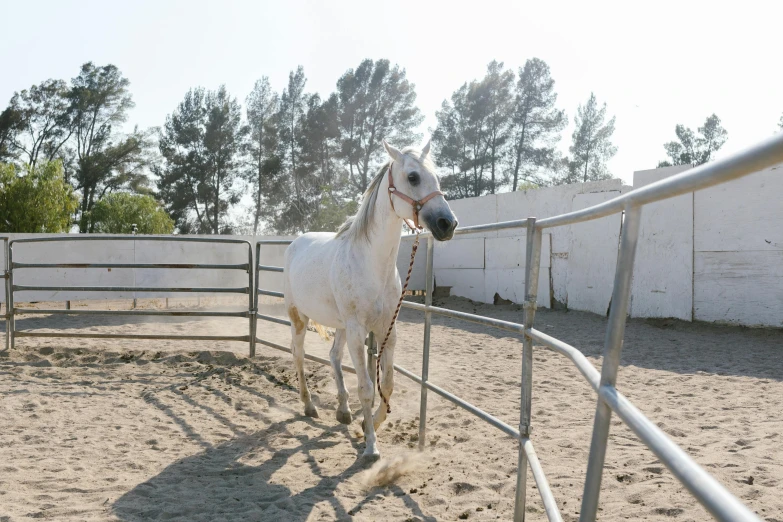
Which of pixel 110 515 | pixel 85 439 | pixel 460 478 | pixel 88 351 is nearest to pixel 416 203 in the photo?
pixel 460 478

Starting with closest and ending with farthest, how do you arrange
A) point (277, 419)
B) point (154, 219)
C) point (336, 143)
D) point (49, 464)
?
point (49, 464), point (277, 419), point (154, 219), point (336, 143)

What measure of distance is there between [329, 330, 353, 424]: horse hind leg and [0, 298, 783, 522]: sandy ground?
0.33 ft

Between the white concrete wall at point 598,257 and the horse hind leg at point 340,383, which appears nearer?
the horse hind leg at point 340,383

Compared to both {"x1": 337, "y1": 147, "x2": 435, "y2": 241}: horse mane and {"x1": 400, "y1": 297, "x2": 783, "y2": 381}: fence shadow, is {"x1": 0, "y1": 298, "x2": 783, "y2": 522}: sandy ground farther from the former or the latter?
{"x1": 337, "y1": 147, "x2": 435, "y2": 241}: horse mane

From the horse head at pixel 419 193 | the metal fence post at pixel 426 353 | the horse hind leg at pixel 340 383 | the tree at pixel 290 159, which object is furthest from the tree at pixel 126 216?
the horse head at pixel 419 193

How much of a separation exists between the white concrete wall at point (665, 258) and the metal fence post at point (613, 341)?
8.81 m

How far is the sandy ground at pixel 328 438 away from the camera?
2.78 meters

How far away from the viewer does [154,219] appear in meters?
25.9

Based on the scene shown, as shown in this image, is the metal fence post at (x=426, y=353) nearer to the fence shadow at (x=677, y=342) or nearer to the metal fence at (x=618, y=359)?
the metal fence at (x=618, y=359)

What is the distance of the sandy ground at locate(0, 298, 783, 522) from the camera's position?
9.11ft

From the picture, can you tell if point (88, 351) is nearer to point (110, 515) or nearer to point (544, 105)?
point (110, 515)

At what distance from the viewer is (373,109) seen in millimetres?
32281

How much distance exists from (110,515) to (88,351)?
4537mm

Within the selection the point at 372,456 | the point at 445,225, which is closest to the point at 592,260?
the point at 372,456
